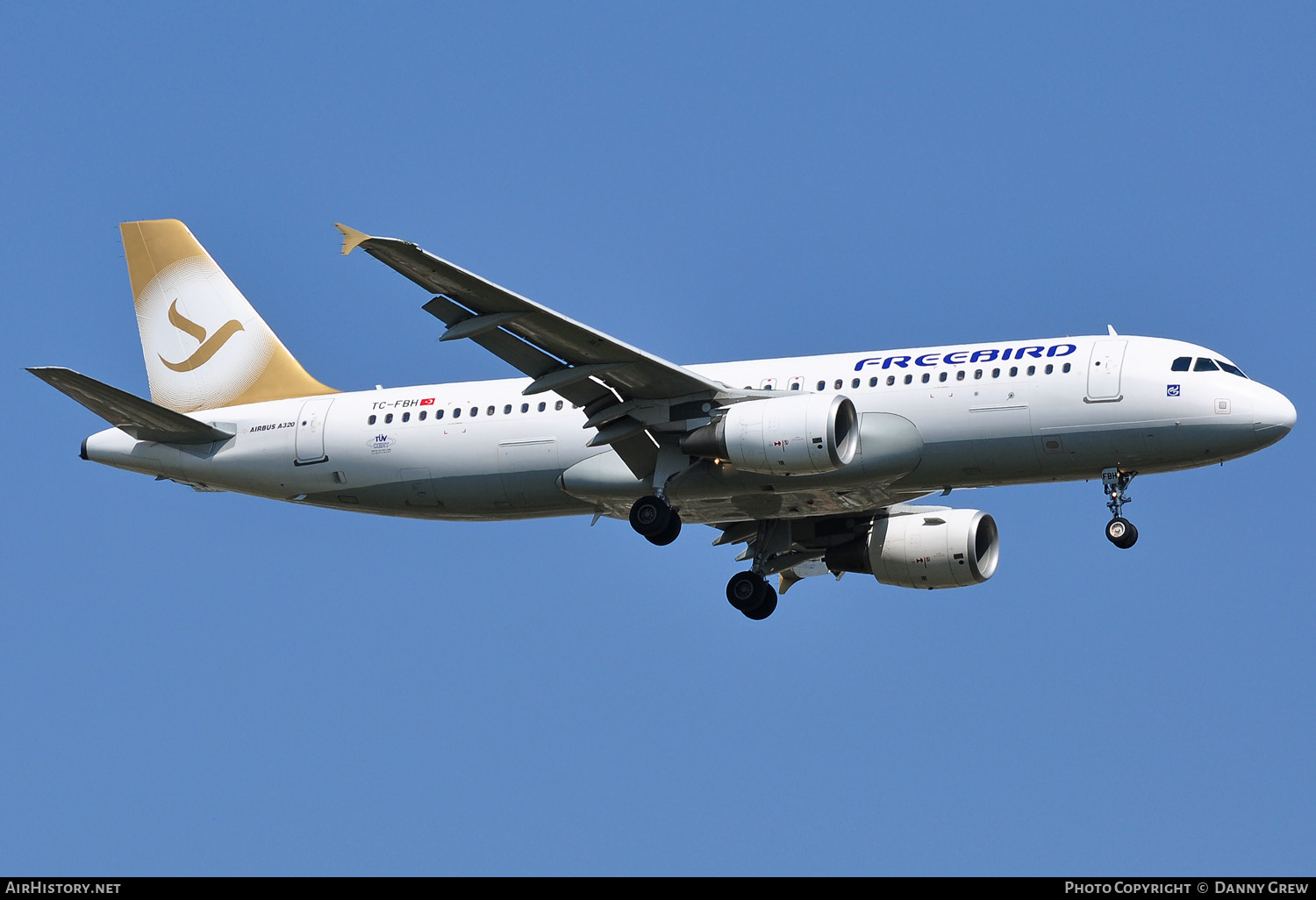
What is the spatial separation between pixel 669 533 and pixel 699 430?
2373 mm

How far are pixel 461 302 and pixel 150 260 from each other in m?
13.9

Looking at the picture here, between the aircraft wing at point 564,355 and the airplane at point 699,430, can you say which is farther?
the airplane at point 699,430

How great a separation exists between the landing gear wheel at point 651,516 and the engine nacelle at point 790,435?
2.02 m

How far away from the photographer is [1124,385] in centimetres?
3569

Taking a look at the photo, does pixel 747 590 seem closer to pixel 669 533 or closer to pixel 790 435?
pixel 669 533

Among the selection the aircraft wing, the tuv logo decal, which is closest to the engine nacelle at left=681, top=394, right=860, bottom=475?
the aircraft wing

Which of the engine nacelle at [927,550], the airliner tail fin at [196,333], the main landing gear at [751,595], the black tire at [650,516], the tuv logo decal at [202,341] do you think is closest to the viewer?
the black tire at [650,516]

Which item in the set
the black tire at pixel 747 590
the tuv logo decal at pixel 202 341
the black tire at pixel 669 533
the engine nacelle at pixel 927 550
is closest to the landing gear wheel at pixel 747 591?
the black tire at pixel 747 590

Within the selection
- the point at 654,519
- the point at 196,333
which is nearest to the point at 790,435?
the point at 654,519

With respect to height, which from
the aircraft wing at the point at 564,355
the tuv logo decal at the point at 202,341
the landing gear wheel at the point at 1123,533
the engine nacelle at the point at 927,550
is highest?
the tuv logo decal at the point at 202,341

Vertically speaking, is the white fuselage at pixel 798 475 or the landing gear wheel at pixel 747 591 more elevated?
the white fuselage at pixel 798 475

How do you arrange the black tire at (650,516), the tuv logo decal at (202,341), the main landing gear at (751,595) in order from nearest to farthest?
the black tire at (650,516) → the main landing gear at (751,595) → the tuv logo decal at (202,341)

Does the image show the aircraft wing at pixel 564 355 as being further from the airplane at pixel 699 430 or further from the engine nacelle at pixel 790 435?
the engine nacelle at pixel 790 435

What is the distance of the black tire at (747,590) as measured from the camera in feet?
139
